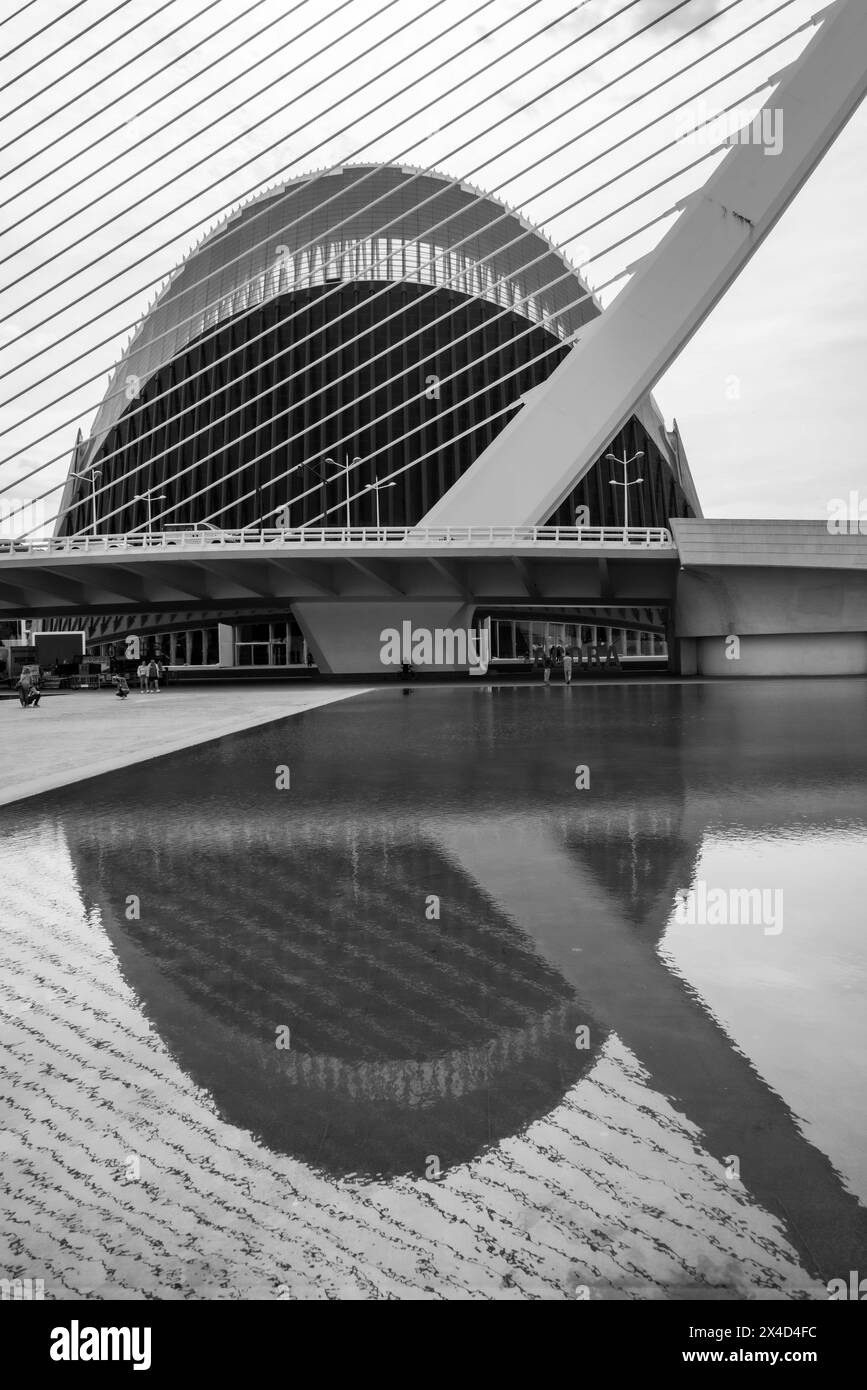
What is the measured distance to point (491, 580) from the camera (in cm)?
4119

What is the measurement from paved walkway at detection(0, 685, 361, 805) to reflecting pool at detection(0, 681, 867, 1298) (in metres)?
3.94

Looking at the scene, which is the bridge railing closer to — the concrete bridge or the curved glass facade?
the concrete bridge

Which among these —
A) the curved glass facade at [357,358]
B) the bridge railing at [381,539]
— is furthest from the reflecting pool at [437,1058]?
the curved glass facade at [357,358]

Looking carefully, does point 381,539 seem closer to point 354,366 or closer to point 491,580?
point 491,580

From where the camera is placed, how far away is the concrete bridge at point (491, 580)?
37500 millimetres

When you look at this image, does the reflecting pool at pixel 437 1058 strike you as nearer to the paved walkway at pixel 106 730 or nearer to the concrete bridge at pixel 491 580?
the paved walkway at pixel 106 730

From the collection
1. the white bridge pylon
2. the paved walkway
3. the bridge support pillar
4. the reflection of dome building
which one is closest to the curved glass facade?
the reflection of dome building

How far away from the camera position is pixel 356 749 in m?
14.2

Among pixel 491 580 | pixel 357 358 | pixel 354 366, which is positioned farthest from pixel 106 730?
pixel 354 366

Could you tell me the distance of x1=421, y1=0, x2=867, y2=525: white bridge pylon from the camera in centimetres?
3278

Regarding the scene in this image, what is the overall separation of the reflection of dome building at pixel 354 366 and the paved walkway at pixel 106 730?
146ft

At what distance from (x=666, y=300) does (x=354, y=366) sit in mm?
49345

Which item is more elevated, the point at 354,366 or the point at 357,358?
the point at 357,358
